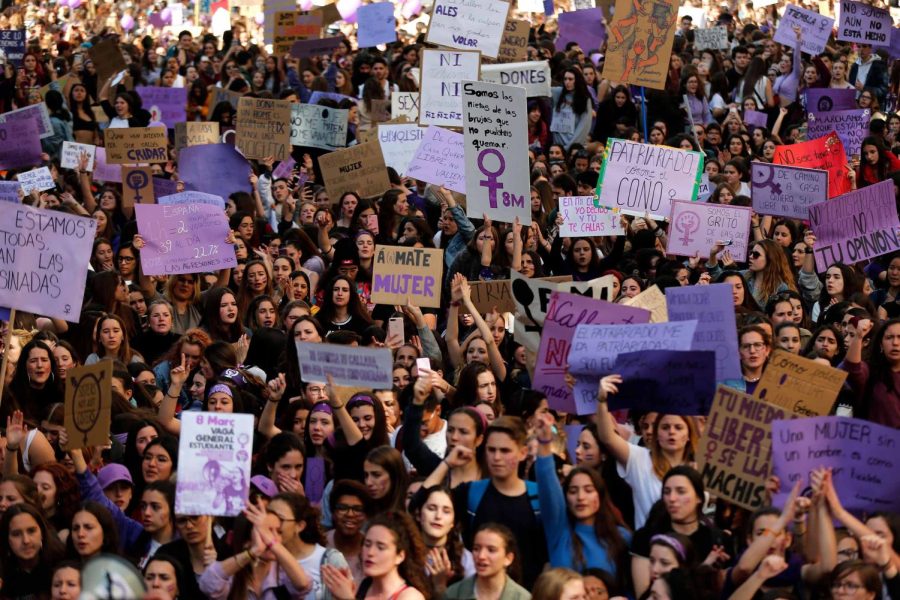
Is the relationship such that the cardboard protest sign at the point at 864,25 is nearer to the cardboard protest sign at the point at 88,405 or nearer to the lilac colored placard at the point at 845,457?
the cardboard protest sign at the point at 88,405

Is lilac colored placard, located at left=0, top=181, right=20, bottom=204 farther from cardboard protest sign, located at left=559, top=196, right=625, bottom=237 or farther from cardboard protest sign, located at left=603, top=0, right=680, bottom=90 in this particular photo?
cardboard protest sign, located at left=603, top=0, right=680, bottom=90

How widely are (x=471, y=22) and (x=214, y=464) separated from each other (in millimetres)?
10311

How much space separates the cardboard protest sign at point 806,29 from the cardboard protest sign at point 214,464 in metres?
12.7

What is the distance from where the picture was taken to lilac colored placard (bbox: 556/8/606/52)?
22719 mm

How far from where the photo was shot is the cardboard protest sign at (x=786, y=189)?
44.9 feet

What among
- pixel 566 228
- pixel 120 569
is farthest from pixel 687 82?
pixel 120 569

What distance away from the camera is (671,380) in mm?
7855

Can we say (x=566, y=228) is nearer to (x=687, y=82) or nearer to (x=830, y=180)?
(x=830, y=180)

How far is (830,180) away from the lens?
14.8 meters

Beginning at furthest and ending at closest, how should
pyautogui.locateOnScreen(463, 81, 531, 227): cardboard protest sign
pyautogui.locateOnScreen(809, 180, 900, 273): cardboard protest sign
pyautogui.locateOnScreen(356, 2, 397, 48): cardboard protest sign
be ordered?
pyautogui.locateOnScreen(356, 2, 397, 48): cardboard protest sign, pyautogui.locateOnScreen(463, 81, 531, 227): cardboard protest sign, pyautogui.locateOnScreen(809, 180, 900, 273): cardboard protest sign

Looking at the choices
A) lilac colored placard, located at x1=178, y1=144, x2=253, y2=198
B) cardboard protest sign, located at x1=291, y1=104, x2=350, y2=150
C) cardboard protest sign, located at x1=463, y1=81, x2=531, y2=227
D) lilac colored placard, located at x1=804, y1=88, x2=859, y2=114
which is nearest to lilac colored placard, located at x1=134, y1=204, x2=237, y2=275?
cardboard protest sign, located at x1=463, y1=81, x2=531, y2=227

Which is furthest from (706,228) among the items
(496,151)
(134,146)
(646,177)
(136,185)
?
(134,146)

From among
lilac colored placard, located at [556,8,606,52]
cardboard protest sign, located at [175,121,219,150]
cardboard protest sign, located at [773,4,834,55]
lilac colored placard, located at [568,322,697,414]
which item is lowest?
cardboard protest sign, located at [175,121,219,150]

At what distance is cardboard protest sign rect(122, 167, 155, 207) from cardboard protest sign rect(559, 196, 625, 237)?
422 cm
